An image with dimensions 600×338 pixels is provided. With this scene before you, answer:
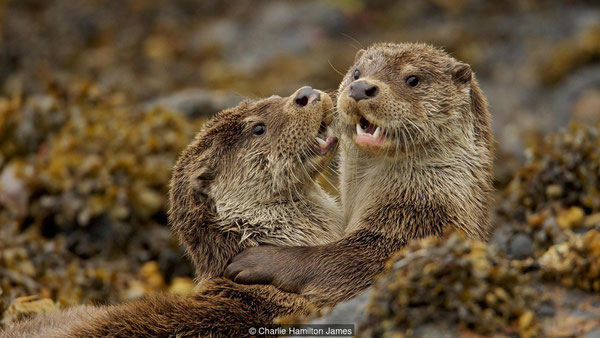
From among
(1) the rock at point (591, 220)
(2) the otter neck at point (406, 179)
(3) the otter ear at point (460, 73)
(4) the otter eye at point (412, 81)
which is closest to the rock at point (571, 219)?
(1) the rock at point (591, 220)

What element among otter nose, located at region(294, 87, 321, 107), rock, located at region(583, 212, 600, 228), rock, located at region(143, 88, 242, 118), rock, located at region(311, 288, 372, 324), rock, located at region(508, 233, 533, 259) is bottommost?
rock, located at region(311, 288, 372, 324)

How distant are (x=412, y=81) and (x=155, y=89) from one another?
316 inches

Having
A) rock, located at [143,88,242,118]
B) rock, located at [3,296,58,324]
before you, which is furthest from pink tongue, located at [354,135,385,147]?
rock, located at [143,88,242,118]

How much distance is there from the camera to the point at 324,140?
16.9 ft

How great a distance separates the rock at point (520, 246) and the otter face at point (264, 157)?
1.94 metres

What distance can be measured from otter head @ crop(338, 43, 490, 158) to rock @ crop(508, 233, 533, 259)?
3.75 ft

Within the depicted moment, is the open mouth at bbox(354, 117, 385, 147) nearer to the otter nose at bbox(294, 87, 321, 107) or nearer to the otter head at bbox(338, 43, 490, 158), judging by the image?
the otter head at bbox(338, 43, 490, 158)

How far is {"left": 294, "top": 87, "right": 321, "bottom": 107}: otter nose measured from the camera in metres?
5.17

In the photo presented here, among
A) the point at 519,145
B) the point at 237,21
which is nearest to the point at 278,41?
the point at 237,21

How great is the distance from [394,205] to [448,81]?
40.6 inches

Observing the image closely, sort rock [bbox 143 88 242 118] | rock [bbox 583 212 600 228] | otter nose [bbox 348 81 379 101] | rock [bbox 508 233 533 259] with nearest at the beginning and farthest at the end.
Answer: otter nose [bbox 348 81 379 101] < rock [bbox 583 212 600 228] < rock [bbox 508 233 533 259] < rock [bbox 143 88 242 118]

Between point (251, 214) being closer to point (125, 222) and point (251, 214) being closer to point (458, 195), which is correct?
point (458, 195)

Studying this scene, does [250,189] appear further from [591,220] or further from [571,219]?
[591,220]

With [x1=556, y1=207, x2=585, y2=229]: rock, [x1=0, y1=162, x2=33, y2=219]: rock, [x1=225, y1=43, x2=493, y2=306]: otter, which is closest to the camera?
[x1=225, y1=43, x2=493, y2=306]: otter
